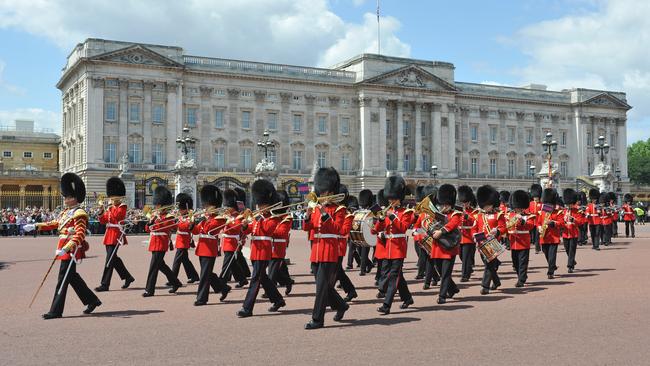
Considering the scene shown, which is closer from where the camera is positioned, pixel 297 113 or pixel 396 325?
pixel 396 325

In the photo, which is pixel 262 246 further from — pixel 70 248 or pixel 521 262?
pixel 521 262

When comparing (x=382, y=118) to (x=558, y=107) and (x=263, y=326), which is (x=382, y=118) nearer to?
(x=558, y=107)

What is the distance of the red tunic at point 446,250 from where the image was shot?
1184cm

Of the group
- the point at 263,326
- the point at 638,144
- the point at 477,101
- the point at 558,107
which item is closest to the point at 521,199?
the point at 263,326

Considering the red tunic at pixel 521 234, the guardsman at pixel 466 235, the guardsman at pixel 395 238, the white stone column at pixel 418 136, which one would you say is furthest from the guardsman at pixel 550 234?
the white stone column at pixel 418 136

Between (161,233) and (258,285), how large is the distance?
364cm

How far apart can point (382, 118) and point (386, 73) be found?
4.10m

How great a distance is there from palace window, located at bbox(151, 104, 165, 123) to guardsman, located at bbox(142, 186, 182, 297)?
4528 cm

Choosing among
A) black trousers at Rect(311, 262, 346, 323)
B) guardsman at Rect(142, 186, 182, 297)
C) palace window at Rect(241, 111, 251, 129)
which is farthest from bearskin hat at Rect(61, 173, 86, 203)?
palace window at Rect(241, 111, 251, 129)

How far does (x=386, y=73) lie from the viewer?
2613 inches

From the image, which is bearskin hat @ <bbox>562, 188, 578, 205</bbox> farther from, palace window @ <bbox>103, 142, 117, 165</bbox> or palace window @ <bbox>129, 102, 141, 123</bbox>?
palace window @ <bbox>129, 102, 141, 123</bbox>

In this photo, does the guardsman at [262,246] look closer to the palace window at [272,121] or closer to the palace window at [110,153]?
the palace window at [110,153]

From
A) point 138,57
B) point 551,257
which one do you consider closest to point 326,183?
point 551,257

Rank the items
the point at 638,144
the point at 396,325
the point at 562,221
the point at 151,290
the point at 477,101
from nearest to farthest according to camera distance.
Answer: the point at 396,325 → the point at 151,290 → the point at 562,221 → the point at 477,101 → the point at 638,144
